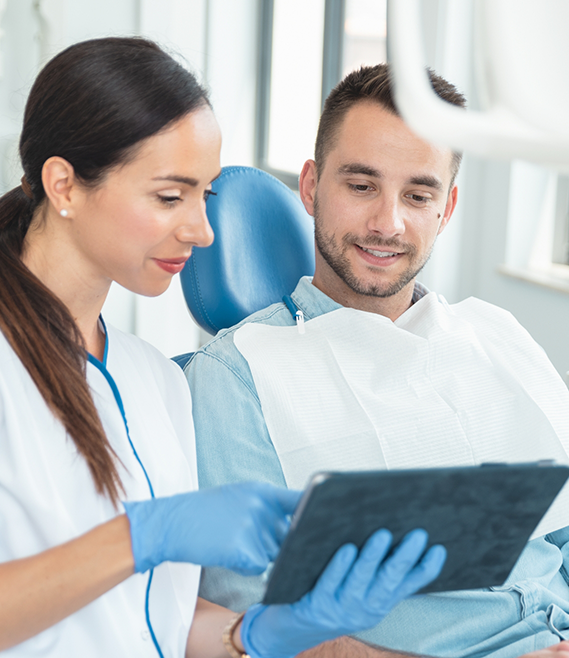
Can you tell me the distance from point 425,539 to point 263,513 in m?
0.19

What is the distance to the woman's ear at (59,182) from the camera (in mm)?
954

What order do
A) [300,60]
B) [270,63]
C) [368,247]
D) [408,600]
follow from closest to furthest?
[408,600]
[368,247]
[270,63]
[300,60]

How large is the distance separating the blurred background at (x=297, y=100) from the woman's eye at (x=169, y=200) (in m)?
0.28

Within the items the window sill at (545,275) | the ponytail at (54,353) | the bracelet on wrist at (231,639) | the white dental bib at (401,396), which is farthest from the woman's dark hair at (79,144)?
the window sill at (545,275)

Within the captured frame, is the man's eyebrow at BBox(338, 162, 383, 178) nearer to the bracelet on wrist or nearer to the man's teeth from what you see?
the man's teeth

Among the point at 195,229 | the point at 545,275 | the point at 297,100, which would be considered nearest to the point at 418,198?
the point at 195,229

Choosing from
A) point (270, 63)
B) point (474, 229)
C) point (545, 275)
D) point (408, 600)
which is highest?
point (270, 63)

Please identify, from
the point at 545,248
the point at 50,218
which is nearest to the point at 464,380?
the point at 50,218

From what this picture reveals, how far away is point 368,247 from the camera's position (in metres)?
1.36

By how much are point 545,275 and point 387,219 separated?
1440 mm

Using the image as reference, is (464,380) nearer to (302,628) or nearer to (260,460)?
(260,460)

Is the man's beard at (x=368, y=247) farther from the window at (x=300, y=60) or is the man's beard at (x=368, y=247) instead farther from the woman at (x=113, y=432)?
the window at (x=300, y=60)

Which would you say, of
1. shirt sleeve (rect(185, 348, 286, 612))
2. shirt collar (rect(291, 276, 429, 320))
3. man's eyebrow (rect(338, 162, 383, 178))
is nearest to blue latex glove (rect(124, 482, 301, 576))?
shirt sleeve (rect(185, 348, 286, 612))

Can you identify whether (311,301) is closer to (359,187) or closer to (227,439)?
(359,187)
